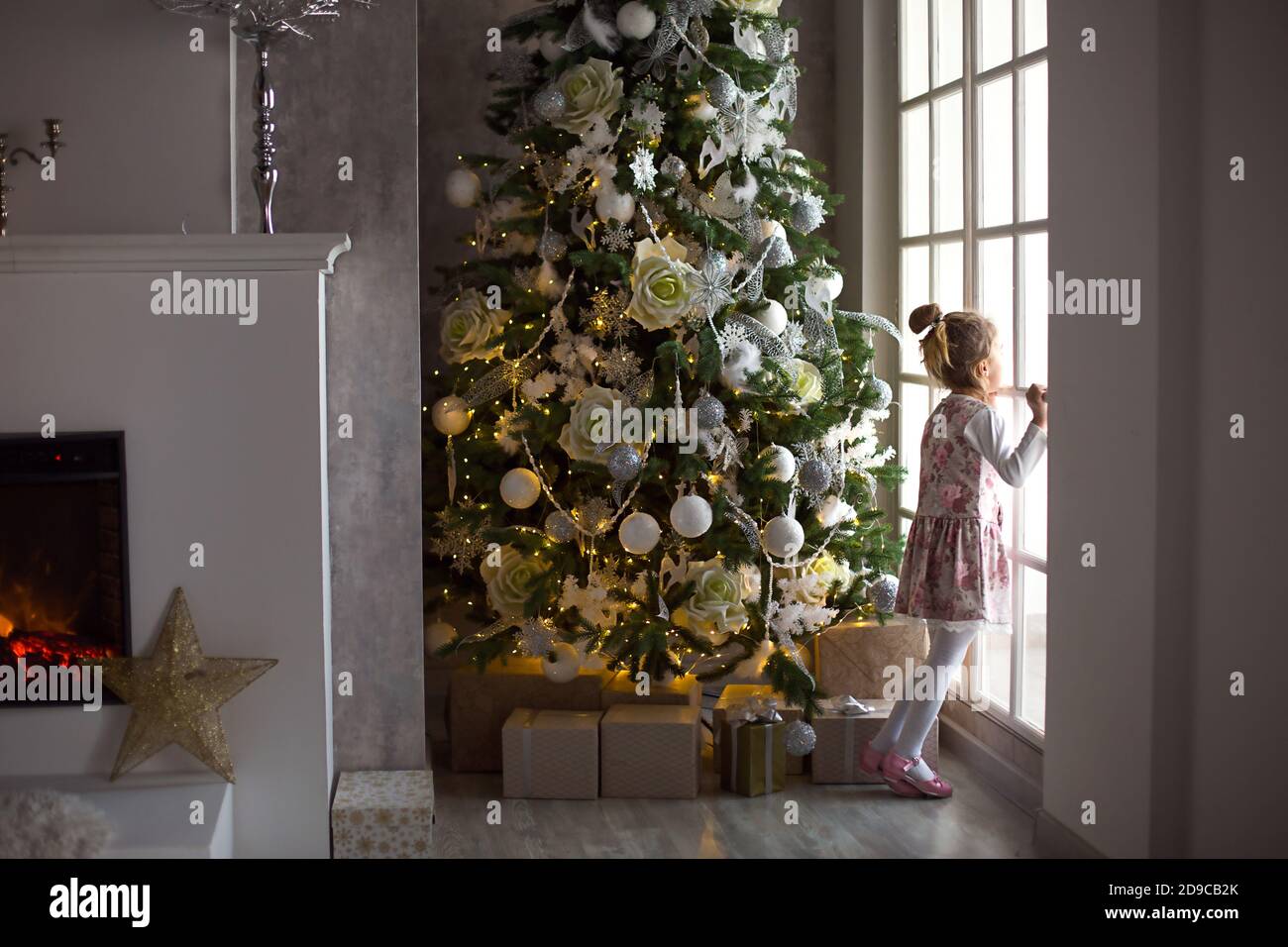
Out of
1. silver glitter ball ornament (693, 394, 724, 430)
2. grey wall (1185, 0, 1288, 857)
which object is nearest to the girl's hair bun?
silver glitter ball ornament (693, 394, 724, 430)

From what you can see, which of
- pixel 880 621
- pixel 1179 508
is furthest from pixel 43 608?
pixel 1179 508

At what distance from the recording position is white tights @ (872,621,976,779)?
3.81 meters

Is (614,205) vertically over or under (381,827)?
over

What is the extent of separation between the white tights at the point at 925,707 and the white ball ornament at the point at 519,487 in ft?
3.88

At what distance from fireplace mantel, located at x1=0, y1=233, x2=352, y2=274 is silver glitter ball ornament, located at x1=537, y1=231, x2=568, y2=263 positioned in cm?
81

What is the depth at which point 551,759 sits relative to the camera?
399 cm

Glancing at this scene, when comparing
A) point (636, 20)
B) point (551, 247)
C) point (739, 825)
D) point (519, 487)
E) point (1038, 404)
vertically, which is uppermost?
point (636, 20)

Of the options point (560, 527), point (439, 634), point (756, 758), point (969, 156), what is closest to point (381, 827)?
point (439, 634)

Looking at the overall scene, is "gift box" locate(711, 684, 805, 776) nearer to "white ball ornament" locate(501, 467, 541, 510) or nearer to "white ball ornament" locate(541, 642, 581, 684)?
"white ball ornament" locate(541, 642, 581, 684)

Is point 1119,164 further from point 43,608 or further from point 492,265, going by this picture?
point 43,608

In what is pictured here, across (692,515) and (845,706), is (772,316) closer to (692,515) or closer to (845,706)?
(692,515)

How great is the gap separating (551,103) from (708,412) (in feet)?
3.21

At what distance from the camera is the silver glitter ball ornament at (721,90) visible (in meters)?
3.83
